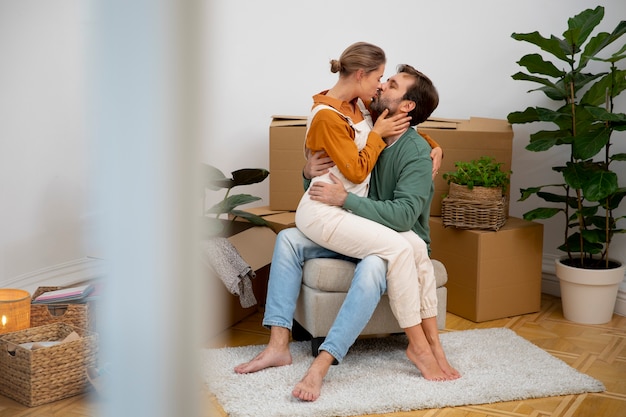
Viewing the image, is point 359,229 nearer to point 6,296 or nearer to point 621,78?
point 6,296

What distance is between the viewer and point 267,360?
8.14 ft

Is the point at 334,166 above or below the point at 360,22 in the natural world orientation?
below

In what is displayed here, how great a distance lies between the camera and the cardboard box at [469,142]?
320 centimetres

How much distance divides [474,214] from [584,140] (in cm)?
54

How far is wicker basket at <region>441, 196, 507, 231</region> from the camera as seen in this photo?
3033mm

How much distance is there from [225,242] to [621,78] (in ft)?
5.67

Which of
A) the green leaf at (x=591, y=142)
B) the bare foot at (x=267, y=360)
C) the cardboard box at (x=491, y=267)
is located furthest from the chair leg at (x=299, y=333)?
the green leaf at (x=591, y=142)

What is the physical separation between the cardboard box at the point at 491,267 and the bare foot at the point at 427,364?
69 centimetres

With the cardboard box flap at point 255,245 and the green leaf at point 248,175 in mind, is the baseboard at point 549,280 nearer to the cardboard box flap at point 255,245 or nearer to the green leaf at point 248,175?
Result: the cardboard box flap at point 255,245

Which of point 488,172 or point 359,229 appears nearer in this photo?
point 359,229

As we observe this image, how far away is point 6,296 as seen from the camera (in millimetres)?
→ 2160

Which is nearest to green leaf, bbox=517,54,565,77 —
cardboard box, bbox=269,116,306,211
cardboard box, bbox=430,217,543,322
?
cardboard box, bbox=430,217,543,322

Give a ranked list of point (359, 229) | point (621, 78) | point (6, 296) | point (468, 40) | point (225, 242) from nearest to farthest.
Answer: point (6, 296) → point (359, 229) → point (225, 242) → point (621, 78) → point (468, 40)

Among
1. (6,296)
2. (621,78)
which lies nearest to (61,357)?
(6,296)
